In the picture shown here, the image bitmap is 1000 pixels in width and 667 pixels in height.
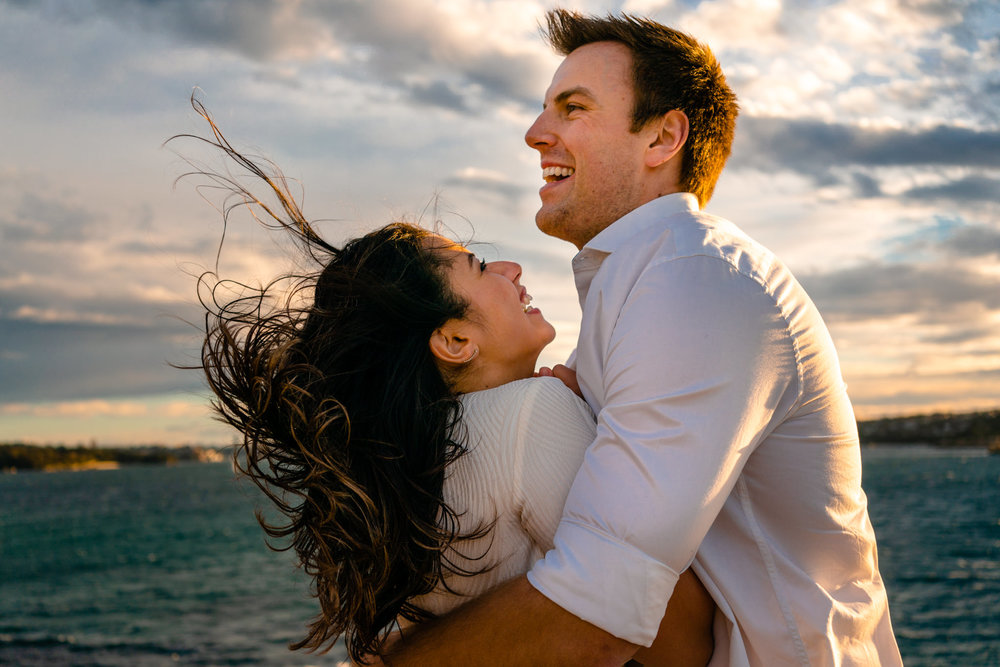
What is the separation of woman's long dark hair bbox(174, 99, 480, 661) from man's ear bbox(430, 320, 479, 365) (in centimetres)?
3

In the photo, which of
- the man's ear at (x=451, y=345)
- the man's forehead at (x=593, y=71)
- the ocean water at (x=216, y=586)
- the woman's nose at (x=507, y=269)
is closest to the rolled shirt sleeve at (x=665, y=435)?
the man's ear at (x=451, y=345)

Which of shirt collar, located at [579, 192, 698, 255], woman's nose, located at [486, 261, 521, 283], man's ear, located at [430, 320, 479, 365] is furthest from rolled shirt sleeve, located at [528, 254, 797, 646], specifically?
woman's nose, located at [486, 261, 521, 283]

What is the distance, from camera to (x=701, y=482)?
1.84 m

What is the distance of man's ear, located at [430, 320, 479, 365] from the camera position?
250 centimetres

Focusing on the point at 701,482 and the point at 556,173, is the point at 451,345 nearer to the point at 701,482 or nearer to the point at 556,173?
the point at 701,482

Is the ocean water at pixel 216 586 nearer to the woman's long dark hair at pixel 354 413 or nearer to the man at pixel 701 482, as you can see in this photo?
the woman's long dark hair at pixel 354 413

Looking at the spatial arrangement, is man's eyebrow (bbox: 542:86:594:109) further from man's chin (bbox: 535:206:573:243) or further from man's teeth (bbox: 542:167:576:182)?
man's chin (bbox: 535:206:573:243)

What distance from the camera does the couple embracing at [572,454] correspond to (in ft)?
6.07

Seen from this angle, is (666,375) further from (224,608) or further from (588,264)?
(224,608)

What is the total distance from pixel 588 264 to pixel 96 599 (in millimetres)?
39865

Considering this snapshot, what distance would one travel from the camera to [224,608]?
3175 centimetres

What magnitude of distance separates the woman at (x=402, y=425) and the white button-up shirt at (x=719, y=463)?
0.17 metres

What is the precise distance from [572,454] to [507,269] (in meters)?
0.94


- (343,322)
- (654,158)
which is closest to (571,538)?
(343,322)
